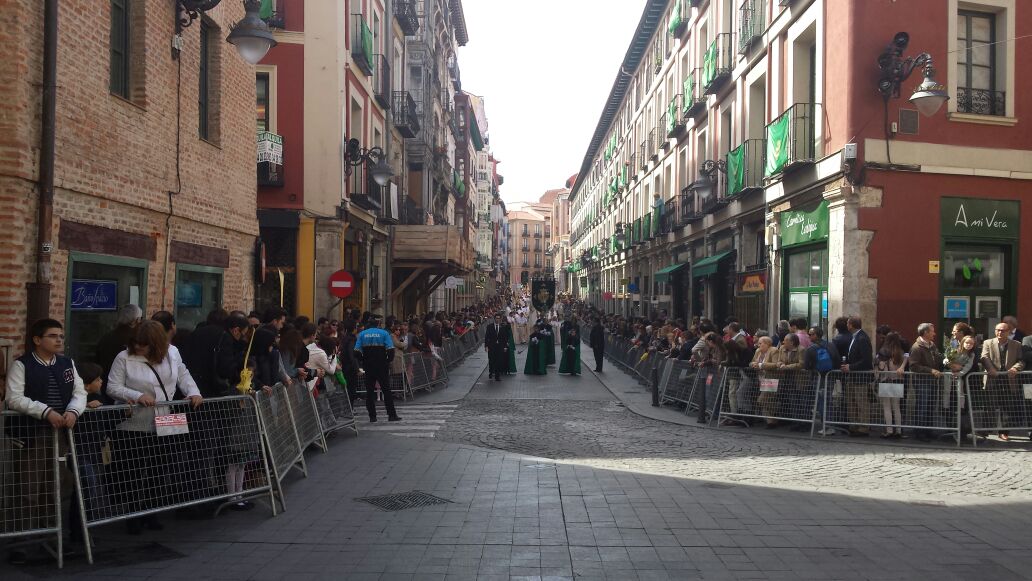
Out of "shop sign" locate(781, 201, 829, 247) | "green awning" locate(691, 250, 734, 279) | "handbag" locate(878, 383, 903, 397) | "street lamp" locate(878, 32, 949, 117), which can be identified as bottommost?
"handbag" locate(878, 383, 903, 397)

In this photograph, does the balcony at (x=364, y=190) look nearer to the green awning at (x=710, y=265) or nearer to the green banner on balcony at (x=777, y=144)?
the green awning at (x=710, y=265)

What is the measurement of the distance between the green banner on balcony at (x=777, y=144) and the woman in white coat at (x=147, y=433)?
45.6 feet

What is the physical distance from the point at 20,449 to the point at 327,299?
15608mm

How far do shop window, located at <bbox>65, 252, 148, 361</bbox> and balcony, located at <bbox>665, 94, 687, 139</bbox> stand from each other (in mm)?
22006

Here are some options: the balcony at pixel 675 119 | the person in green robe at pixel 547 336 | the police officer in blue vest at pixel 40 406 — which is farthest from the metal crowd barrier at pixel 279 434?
the balcony at pixel 675 119

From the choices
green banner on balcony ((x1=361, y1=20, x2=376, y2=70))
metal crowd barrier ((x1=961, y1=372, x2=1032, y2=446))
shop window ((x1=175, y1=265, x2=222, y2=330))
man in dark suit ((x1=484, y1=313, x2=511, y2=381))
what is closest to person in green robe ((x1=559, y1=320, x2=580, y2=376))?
man in dark suit ((x1=484, y1=313, x2=511, y2=381))

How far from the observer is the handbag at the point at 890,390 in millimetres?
11547

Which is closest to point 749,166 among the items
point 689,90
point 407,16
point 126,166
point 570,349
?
point 570,349

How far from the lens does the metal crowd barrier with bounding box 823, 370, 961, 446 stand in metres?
11.5

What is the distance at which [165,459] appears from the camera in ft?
21.4

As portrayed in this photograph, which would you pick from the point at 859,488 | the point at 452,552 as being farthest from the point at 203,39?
the point at 859,488

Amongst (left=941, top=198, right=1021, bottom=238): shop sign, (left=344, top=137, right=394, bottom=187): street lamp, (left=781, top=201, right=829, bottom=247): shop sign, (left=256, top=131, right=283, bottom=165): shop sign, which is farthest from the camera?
(left=344, top=137, right=394, bottom=187): street lamp

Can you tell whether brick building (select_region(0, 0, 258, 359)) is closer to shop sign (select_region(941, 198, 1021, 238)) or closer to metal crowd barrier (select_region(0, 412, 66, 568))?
metal crowd barrier (select_region(0, 412, 66, 568))

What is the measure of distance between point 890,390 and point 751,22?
11999 mm
